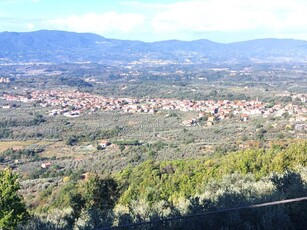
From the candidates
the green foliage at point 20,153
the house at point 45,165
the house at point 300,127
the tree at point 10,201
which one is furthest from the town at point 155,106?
the tree at point 10,201

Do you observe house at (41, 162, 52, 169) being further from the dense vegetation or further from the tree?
the tree

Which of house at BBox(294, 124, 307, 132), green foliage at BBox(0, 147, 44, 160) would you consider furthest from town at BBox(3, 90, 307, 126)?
green foliage at BBox(0, 147, 44, 160)

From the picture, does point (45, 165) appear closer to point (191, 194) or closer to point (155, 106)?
point (191, 194)

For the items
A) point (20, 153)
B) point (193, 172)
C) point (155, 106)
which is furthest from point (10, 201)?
point (155, 106)

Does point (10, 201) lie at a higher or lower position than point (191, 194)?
higher

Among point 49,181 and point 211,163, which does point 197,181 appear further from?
point 49,181

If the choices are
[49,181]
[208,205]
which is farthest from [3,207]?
[49,181]

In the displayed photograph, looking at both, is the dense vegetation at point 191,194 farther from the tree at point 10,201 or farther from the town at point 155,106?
the town at point 155,106

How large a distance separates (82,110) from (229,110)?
23.4 metres

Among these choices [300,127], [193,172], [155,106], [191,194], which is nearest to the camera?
[191,194]

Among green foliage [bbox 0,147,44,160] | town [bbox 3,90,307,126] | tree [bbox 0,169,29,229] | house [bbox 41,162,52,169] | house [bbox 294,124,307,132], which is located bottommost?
town [bbox 3,90,307,126]

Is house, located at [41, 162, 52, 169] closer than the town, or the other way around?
house, located at [41, 162, 52, 169]

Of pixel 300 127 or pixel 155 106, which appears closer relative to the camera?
pixel 300 127

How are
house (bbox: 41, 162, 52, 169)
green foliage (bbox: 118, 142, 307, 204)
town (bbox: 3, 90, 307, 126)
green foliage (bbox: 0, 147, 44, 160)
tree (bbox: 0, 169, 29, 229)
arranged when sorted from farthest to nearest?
town (bbox: 3, 90, 307, 126), green foliage (bbox: 0, 147, 44, 160), house (bbox: 41, 162, 52, 169), green foliage (bbox: 118, 142, 307, 204), tree (bbox: 0, 169, 29, 229)
